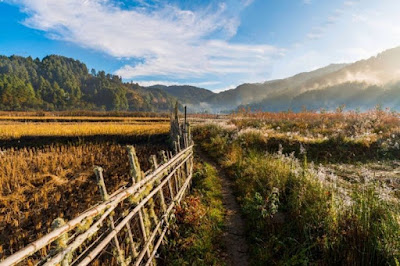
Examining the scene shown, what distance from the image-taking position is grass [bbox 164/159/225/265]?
4.11 meters

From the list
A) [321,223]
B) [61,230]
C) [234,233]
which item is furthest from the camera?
[234,233]

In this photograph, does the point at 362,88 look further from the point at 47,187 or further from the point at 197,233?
the point at 47,187

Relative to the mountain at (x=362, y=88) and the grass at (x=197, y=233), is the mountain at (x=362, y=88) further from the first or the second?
the grass at (x=197, y=233)

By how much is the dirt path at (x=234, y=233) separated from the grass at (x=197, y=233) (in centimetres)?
17

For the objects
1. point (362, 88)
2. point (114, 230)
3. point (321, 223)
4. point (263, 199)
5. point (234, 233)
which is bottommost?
point (234, 233)

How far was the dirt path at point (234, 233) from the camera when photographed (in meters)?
4.32

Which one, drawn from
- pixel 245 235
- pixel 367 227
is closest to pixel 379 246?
pixel 367 227

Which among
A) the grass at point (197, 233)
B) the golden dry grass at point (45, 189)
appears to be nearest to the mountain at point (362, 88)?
the golden dry grass at point (45, 189)

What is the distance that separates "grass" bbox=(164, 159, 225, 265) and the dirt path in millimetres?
170

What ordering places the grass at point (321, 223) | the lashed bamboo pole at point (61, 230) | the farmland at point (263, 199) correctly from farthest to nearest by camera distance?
the farmland at point (263, 199)
the grass at point (321, 223)
the lashed bamboo pole at point (61, 230)

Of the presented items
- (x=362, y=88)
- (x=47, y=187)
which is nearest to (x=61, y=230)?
(x=47, y=187)

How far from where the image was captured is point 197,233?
15.7ft

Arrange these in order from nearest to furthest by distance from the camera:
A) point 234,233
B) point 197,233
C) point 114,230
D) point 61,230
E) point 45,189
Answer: point 61,230, point 114,230, point 197,233, point 234,233, point 45,189

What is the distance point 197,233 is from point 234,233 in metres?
0.97
